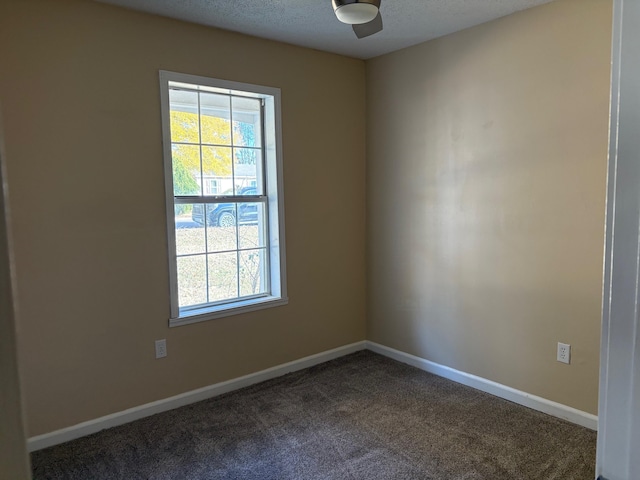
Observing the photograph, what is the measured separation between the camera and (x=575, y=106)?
8.40 feet

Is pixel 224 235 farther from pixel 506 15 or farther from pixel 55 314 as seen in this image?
pixel 506 15

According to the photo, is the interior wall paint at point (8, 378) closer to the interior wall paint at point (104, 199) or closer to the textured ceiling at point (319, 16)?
the interior wall paint at point (104, 199)

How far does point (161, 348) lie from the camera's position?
2916mm

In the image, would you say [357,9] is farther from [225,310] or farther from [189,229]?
[225,310]

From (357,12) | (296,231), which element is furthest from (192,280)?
(357,12)

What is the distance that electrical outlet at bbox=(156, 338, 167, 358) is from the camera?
290cm

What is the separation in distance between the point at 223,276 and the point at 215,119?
111 cm

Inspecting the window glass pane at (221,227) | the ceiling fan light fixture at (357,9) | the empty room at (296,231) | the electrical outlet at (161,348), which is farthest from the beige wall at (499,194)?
the electrical outlet at (161,348)

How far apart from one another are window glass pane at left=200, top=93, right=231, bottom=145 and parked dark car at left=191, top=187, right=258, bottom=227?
1.27 ft

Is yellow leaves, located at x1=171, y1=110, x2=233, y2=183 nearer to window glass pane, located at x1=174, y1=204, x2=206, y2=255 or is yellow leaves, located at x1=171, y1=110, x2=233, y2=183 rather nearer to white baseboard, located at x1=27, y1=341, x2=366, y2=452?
window glass pane, located at x1=174, y1=204, x2=206, y2=255

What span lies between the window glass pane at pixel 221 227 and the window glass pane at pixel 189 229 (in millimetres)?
67

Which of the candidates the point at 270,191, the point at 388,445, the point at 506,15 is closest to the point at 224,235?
the point at 270,191

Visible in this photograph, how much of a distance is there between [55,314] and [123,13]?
1.77 metres

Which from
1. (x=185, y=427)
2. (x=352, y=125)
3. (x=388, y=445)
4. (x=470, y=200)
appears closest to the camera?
(x=388, y=445)
